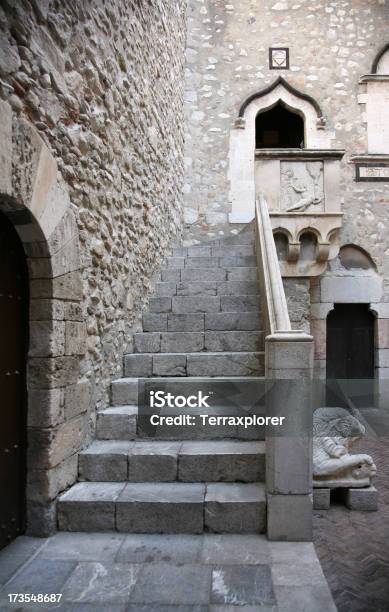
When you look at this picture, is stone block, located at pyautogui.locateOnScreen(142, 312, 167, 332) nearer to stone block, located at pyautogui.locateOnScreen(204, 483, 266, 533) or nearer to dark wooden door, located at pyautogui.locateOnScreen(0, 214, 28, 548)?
dark wooden door, located at pyautogui.locateOnScreen(0, 214, 28, 548)

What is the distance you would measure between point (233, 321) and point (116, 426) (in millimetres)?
1607

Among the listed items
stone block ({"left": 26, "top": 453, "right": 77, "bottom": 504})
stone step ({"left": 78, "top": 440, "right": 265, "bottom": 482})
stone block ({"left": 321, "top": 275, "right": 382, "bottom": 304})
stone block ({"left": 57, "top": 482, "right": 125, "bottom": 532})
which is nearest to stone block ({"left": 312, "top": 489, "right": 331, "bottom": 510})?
stone step ({"left": 78, "top": 440, "right": 265, "bottom": 482})

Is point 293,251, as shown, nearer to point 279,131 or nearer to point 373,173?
point 373,173

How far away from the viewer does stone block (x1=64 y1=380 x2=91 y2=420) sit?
8.90ft

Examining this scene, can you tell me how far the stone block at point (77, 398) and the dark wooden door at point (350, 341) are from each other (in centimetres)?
536

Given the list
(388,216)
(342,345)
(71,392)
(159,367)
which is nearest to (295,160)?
(388,216)

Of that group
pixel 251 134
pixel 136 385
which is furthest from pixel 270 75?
pixel 136 385

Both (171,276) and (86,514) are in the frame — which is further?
(171,276)

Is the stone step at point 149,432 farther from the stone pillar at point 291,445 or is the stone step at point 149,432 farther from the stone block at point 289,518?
the stone block at point 289,518

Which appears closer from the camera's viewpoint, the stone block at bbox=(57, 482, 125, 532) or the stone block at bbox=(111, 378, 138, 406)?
the stone block at bbox=(57, 482, 125, 532)

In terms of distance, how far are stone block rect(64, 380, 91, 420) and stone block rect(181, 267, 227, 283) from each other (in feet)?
7.63

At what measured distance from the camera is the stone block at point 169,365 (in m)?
3.70

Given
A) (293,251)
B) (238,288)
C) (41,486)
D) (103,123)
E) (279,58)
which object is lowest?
(41,486)

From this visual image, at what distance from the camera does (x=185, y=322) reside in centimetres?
427
